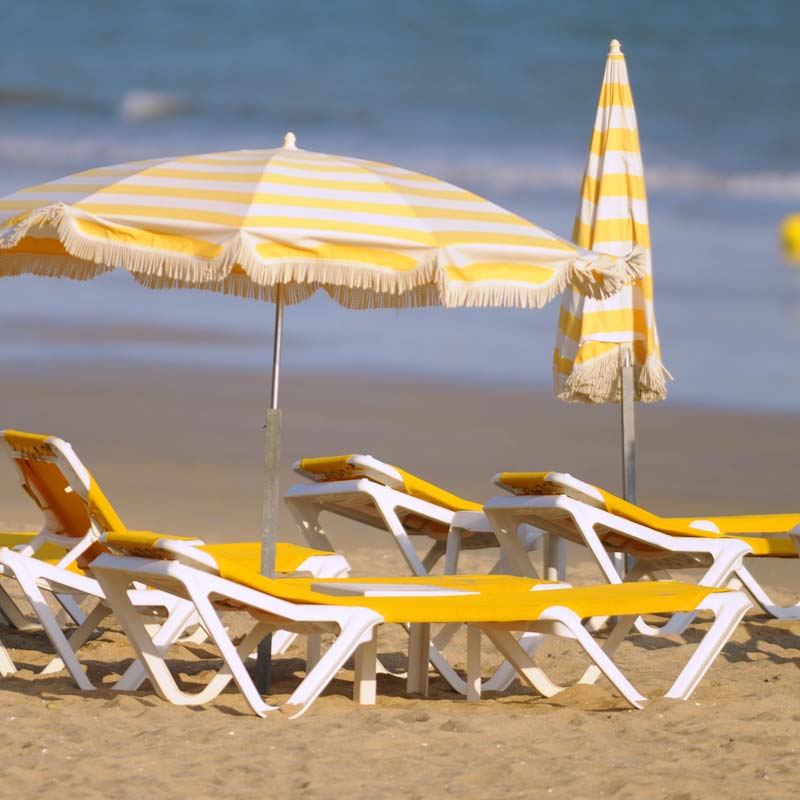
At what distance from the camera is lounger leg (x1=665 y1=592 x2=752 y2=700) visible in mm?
4570

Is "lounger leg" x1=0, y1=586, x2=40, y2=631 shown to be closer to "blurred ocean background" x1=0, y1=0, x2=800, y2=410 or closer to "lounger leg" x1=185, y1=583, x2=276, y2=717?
"lounger leg" x1=185, y1=583, x2=276, y2=717

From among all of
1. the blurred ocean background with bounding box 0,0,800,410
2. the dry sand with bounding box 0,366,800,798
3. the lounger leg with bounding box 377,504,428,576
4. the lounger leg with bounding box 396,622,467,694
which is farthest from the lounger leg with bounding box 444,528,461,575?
the blurred ocean background with bounding box 0,0,800,410

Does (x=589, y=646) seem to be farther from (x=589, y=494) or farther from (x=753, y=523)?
(x=753, y=523)

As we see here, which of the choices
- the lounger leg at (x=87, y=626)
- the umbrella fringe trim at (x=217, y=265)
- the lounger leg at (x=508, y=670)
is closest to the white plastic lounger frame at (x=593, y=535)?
the lounger leg at (x=508, y=670)

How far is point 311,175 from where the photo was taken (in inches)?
181

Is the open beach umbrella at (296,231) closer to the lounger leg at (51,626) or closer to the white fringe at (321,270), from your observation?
the white fringe at (321,270)

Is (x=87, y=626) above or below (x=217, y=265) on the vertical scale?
below

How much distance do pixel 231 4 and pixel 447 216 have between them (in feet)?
90.1

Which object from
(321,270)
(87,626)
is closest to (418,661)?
(87,626)

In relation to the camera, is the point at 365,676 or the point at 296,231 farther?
the point at 365,676

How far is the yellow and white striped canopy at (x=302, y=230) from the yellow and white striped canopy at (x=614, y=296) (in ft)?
7.67

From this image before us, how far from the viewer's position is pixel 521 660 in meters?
4.81

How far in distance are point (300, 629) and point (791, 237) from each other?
3204mm

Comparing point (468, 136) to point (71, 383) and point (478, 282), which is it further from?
point (478, 282)
